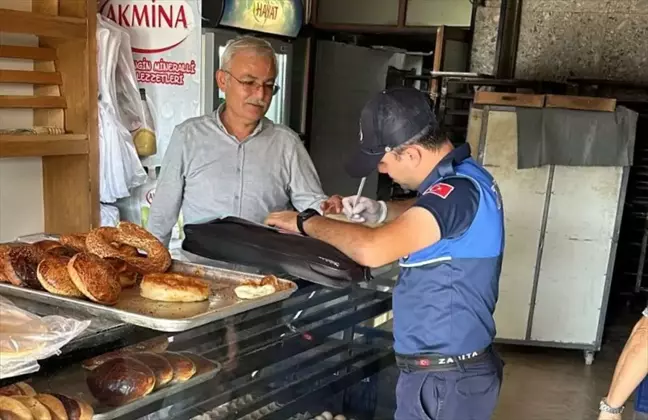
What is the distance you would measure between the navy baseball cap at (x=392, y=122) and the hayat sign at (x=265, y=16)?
6.93ft

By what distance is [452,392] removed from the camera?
169 centimetres

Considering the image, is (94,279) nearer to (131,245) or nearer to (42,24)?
(131,245)

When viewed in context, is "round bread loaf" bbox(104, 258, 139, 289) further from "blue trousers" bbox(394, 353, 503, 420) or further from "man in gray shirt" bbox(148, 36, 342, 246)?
"man in gray shirt" bbox(148, 36, 342, 246)

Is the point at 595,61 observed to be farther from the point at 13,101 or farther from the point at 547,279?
the point at 13,101

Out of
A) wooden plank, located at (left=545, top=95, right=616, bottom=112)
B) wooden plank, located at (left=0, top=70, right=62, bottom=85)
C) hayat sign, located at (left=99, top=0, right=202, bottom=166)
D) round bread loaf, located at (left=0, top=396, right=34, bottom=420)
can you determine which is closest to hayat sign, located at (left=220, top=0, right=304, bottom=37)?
hayat sign, located at (left=99, top=0, right=202, bottom=166)

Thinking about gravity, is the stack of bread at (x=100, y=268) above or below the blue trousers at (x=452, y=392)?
above

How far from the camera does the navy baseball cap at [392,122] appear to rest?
1638 mm

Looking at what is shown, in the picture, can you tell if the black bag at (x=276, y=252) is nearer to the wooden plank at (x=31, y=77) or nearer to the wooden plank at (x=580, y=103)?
the wooden plank at (x=31, y=77)

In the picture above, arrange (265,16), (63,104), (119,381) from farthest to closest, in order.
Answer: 1. (265,16)
2. (63,104)
3. (119,381)

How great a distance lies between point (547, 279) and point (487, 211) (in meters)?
2.53

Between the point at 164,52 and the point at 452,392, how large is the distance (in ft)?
7.40

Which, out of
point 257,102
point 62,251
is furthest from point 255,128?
point 62,251

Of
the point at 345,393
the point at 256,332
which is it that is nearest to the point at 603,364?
the point at 345,393

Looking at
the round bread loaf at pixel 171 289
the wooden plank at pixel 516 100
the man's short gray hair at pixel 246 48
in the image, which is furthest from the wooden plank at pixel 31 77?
the wooden plank at pixel 516 100
